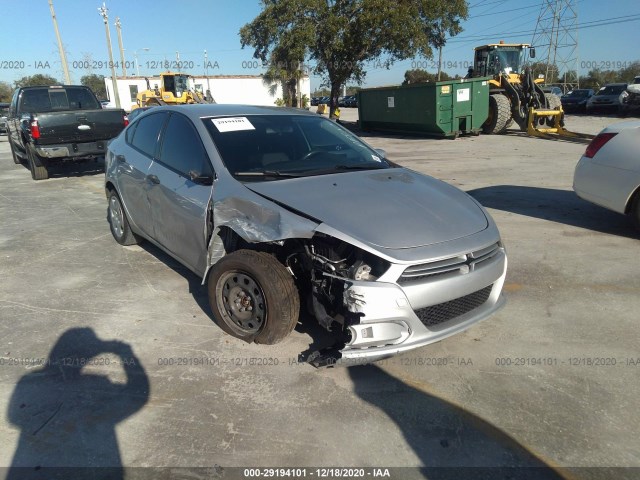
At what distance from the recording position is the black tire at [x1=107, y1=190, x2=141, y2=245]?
17.9 ft

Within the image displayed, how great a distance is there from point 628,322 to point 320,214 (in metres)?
2.64

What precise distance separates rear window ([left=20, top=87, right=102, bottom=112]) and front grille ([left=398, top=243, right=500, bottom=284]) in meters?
11.4

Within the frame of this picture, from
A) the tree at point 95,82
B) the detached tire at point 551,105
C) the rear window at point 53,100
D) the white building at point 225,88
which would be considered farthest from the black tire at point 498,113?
the tree at point 95,82

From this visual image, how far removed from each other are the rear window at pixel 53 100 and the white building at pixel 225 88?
Answer: 4064 centimetres

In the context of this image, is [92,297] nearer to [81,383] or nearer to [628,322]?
[81,383]

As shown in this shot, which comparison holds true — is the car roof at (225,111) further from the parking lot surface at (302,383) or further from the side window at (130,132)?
the parking lot surface at (302,383)

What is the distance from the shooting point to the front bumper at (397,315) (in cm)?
269

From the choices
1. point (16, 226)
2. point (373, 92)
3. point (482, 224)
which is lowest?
point (16, 226)

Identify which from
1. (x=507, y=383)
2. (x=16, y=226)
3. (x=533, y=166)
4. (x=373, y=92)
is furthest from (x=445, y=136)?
(x=507, y=383)

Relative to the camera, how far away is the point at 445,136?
17.5 metres

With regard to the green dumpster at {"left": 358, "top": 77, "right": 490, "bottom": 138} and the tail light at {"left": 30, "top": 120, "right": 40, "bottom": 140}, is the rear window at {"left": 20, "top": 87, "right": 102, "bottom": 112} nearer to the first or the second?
the tail light at {"left": 30, "top": 120, "right": 40, "bottom": 140}

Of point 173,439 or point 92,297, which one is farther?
point 92,297

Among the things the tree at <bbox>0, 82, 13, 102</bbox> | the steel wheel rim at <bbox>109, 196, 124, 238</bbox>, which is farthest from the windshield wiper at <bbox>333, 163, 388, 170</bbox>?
the tree at <bbox>0, 82, 13, 102</bbox>

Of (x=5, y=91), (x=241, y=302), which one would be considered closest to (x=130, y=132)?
(x=241, y=302)
